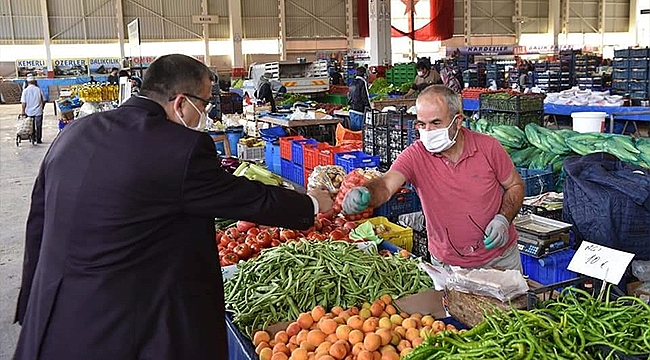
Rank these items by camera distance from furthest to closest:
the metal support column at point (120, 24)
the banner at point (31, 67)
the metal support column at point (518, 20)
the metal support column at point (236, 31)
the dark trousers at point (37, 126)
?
the metal support column at point (518, 20)
the metal support column at point (236, 31)
the metal support column at point (120, 24)
the banner at point (31, 67)
the dark trousers at point (37, 126)

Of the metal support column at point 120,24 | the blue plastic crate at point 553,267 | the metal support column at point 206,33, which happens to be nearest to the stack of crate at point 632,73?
the blue plastic crate at point 553,267

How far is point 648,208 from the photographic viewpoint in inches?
162

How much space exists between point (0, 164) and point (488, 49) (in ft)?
70.0

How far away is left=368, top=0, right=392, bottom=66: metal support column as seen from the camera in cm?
1727

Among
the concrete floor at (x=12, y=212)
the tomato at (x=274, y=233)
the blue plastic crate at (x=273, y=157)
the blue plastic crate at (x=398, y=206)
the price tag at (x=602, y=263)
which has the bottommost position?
the concrete floor at (x=12, y=212)

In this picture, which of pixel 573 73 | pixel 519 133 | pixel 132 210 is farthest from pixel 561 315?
pixel 573 73

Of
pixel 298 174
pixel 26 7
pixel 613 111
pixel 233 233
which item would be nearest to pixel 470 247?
pixel 233 233

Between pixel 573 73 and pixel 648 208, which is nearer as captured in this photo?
pixel 648 208

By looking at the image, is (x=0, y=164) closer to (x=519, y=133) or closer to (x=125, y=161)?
(x=519, y=133)

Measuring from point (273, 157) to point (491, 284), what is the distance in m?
5.81

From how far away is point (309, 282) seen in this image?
9.43 feet

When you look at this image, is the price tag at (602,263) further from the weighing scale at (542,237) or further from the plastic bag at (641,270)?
the plastic bag at (641,270)

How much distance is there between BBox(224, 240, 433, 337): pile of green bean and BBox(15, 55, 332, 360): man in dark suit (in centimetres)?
80

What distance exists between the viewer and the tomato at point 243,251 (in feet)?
12.4
